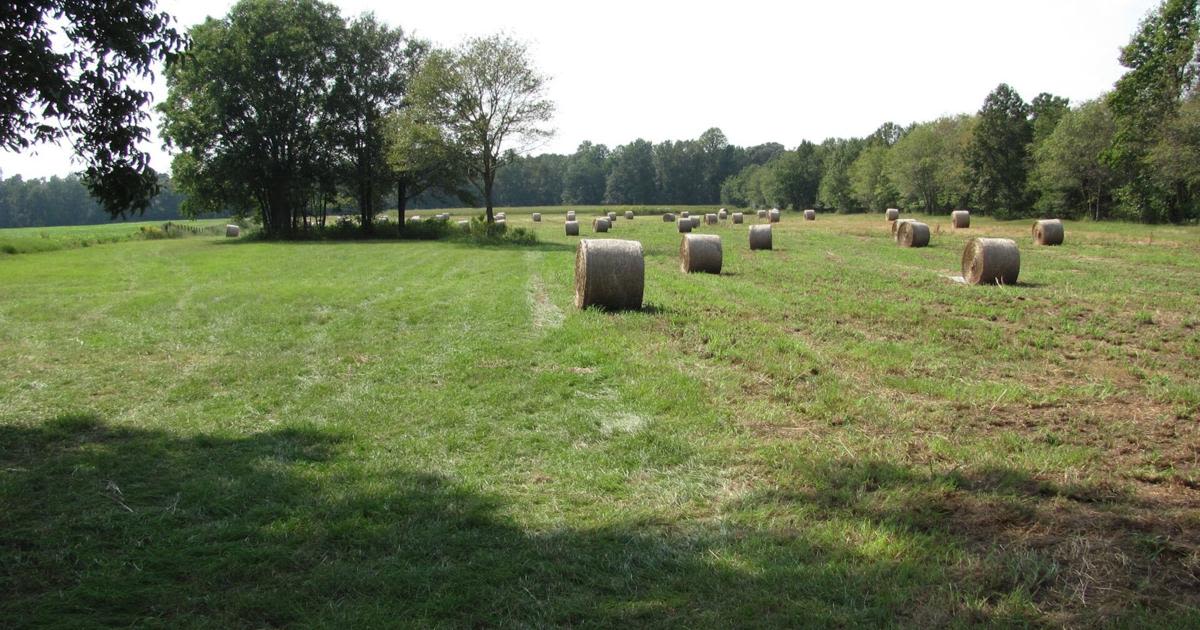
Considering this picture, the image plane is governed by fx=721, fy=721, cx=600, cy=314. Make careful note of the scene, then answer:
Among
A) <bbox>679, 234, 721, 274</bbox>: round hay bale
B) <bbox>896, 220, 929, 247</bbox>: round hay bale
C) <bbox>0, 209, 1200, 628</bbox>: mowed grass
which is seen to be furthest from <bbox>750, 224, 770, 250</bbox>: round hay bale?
<bbox>0, 209, 1200, 628</bbox>: mowed grass

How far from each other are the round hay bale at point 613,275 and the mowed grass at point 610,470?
0.76 meters

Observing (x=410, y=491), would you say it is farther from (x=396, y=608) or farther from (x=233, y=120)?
(x=233, y=120)

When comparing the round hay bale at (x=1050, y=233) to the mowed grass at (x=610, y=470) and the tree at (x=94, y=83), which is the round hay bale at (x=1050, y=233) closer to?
the mowed grass at (x=610, y=470)

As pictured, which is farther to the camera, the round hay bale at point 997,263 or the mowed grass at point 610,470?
the round hay bale at point 997,263

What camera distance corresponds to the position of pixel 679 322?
12.8 meters

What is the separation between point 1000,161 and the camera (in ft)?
247

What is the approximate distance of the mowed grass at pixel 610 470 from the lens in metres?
4.10

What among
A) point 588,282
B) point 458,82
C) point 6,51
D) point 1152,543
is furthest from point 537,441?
point 458,82

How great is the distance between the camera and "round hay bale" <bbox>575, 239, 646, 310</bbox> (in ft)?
46.1

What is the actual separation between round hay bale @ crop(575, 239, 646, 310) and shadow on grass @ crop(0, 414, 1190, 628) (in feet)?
27.4

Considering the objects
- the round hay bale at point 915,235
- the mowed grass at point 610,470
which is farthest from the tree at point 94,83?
the round hay bale at point 915,235

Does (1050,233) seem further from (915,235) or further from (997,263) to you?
(997,263)

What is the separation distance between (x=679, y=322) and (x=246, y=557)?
9.15 m

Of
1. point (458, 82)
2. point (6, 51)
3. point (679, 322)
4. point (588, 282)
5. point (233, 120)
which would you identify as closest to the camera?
point (6, 51)
